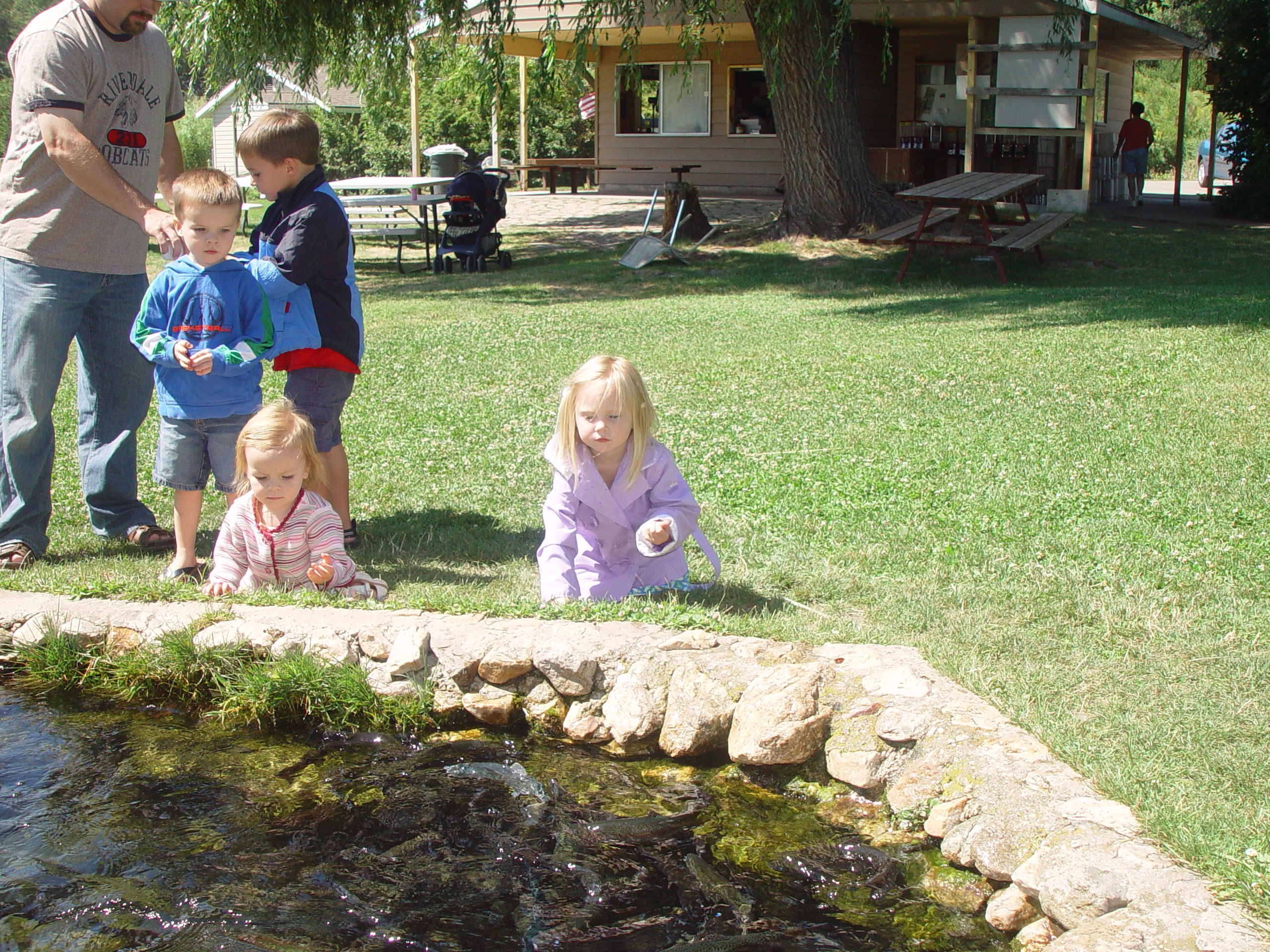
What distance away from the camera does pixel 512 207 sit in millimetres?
23359

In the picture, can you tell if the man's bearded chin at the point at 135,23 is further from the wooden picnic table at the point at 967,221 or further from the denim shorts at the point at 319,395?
the wooden picnic table at the point at 967,221

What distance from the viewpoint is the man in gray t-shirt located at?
4141 millimetres

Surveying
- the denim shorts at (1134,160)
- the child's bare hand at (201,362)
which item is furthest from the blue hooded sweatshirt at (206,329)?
the denim shorts at (1134,160)

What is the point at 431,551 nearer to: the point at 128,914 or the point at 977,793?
the point at 128,914

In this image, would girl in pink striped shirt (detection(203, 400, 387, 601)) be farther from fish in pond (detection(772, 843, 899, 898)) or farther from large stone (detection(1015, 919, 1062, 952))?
large stone (detection(1015, 919, 1062, 952))

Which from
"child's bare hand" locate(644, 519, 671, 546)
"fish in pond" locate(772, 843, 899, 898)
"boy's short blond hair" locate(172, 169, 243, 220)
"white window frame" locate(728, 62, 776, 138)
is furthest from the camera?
"white window frame" locate(728, 62, 776, 138)

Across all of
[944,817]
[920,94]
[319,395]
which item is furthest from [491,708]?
[920,94]

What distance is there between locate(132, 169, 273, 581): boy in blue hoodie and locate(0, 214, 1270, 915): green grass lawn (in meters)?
0.51

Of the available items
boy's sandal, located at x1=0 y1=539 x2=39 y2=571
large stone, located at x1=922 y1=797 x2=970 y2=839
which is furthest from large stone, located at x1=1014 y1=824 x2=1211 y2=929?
boy's sandal, located at x1=0 y1=539 x2=39 y2=571

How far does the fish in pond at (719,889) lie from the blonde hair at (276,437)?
2.04m

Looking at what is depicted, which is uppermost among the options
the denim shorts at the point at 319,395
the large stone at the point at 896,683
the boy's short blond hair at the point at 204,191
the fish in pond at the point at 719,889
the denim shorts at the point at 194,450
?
the boy's short blond hair at the point at 204,191

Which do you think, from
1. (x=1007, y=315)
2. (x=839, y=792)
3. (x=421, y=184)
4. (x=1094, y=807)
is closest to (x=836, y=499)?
(x=839, y=792)

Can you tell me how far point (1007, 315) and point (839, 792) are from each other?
8151mm

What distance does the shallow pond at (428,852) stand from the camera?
2523 mm
